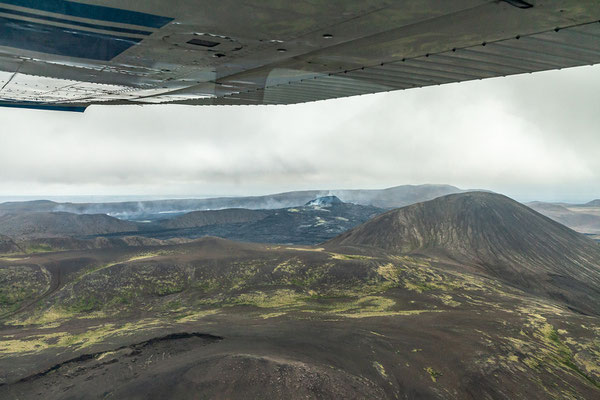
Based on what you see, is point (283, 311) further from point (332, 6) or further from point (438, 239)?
point (438, 239)

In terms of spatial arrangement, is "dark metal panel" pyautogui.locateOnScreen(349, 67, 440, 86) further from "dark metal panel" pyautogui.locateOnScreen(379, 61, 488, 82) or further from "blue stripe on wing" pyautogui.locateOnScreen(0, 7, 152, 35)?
"blue stripe on wing" pyautogui.locateOnScreen(0, 7, 152, 35)

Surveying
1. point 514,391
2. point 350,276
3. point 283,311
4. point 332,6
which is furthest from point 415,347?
point 350,276

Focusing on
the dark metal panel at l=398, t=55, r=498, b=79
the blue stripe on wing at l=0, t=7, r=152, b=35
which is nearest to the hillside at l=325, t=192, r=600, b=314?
the dark metal panel at l=398, t=55, r=498, b=79

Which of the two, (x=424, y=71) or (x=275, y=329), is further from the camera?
(x=275, y=329)

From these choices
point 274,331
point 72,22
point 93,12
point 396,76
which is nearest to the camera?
point 93,12

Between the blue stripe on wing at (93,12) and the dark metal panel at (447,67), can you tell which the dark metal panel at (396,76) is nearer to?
the dark metal panel at (447,67)

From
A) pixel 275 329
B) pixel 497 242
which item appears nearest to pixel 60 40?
pixel 275 329

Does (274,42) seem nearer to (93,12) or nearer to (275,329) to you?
(93,12)
